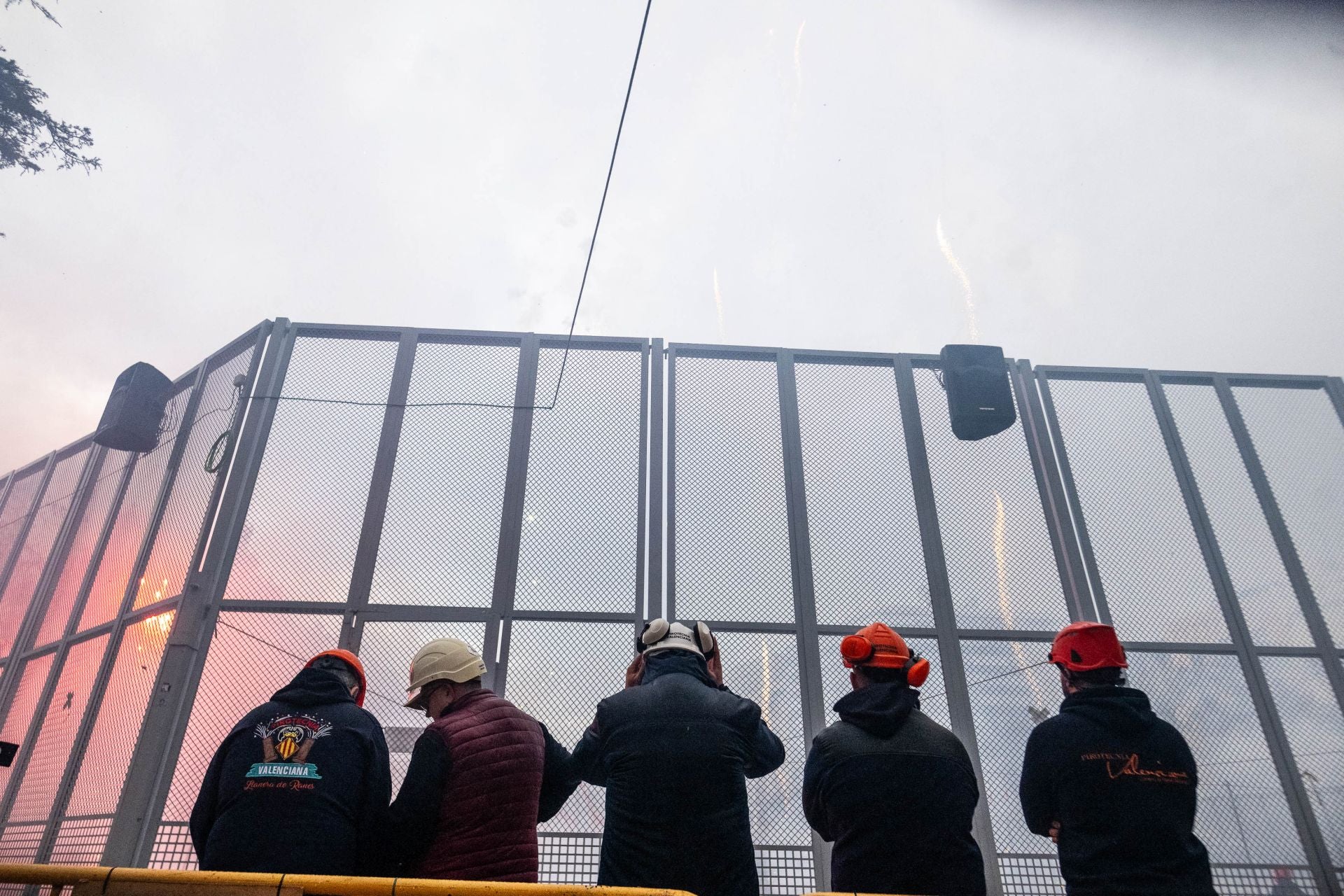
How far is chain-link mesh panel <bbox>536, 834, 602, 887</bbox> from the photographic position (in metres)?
4.58

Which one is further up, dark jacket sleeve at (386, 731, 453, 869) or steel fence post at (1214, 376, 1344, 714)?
steel fence post at (1214, 376, 1344, 714)

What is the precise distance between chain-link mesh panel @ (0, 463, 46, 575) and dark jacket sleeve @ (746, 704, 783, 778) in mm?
8249

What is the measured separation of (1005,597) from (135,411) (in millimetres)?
6802

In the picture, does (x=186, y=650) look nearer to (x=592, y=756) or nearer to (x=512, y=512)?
(x=512, y=512)

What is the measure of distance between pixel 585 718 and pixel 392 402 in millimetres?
2702

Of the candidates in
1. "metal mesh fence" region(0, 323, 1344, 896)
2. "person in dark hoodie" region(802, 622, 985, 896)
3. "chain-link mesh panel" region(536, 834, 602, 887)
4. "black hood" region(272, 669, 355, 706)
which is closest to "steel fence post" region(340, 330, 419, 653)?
"metal mesh fence" region(0, 323, 1344, 896)

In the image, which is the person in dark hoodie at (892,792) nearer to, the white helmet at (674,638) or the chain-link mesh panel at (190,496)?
the white helmet at (674,638)

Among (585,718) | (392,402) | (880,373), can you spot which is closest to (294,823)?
(585,718)

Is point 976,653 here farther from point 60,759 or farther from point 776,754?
point 60,759

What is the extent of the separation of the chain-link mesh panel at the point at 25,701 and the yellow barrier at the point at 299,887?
16.5 ft

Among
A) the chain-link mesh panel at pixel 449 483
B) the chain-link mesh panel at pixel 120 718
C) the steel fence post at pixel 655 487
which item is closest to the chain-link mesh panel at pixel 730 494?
the steel fence post at pixel 655 487

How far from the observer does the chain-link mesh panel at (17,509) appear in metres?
7.86

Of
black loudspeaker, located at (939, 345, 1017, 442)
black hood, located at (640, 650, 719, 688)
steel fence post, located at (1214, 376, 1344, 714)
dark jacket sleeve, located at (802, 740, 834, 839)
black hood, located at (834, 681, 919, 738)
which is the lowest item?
dark jacket sleeve, located at (802, 740, 834, 839)

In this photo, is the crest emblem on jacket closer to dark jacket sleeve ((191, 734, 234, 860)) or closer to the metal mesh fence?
dark jacket sleeve ((191, 734, 234, 860))
